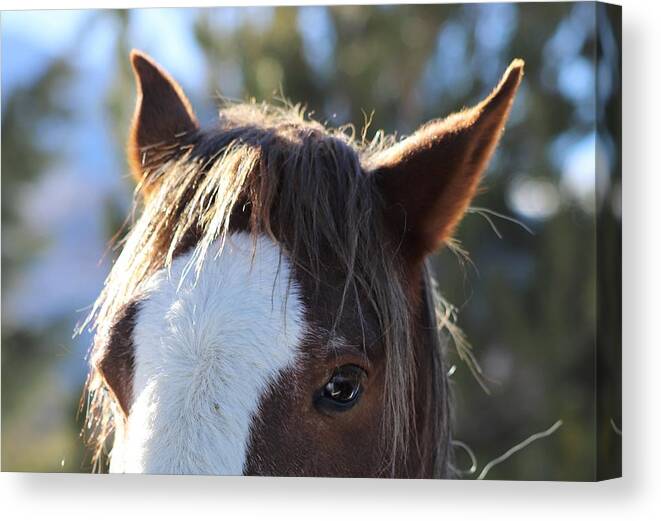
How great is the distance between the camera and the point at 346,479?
4.75 ft

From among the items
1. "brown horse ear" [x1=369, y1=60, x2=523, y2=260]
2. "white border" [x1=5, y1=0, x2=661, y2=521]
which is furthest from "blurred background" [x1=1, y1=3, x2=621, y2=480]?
"brown horse ear" [x1=369, y1=60, x2=523, y2=260]

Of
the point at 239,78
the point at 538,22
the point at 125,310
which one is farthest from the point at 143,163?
the point at 239,78

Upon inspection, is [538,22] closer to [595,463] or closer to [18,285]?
[595,463]

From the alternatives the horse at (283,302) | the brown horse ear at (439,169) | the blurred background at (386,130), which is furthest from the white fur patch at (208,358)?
the blurred background at (386,130)

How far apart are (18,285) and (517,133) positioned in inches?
84.1

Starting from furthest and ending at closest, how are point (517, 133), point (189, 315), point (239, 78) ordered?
point (517, 133)
point (239, 78)
point (189, 315)

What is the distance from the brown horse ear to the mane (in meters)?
0.04

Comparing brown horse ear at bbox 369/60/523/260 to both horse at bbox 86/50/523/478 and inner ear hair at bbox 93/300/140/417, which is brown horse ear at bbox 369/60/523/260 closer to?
horse at bbox 86/50/523/478

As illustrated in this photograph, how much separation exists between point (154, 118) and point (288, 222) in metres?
0.43

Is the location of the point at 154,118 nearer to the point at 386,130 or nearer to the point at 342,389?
the point at 342,389

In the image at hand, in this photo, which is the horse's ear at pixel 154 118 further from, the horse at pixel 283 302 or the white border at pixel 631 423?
the white border at pixel 631 423

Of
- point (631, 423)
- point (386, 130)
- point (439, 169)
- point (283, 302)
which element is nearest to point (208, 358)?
point (283, 302)

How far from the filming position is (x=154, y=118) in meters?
1.64

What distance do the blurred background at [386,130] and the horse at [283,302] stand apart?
21.9 inches
